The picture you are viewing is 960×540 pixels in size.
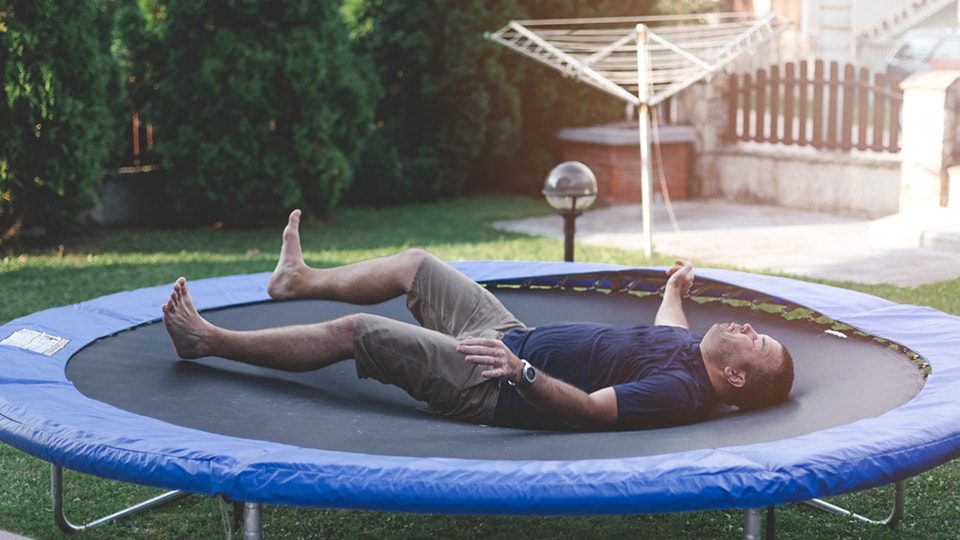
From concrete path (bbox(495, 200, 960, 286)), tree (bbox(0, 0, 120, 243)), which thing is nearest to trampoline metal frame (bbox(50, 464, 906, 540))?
concrete path (bbox(495, 200, 960, 286))

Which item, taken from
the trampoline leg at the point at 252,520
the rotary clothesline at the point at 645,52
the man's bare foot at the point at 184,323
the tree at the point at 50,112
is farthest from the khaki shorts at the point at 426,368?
the tree at the point at 50,112

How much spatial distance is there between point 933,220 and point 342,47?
3779mm

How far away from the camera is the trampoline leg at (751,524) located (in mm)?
1966

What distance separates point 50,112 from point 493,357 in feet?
15.0

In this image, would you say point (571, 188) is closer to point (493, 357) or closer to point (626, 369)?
point (626, 369)

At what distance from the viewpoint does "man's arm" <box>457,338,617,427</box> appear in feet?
7.00

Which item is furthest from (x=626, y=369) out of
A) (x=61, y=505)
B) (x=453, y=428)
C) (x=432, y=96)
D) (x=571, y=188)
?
(x=432, y=96)

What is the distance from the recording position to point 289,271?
318 centimetres

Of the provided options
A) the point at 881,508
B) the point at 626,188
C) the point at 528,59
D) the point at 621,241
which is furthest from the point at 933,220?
the point at 881,508

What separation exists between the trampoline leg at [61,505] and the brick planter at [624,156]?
18.1ft

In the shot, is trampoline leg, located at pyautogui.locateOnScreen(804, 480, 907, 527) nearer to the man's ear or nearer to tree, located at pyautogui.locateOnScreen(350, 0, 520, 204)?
the man's ear

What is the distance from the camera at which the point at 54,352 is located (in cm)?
294

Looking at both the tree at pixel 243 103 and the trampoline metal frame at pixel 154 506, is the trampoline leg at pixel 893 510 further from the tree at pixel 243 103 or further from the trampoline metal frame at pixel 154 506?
the tree at pixel 243 103

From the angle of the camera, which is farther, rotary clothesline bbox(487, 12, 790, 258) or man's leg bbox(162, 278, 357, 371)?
rotary clothesline bbox(487, 12, 790, 258)
